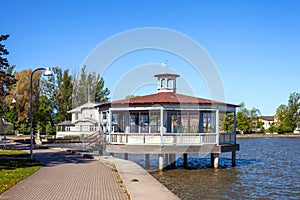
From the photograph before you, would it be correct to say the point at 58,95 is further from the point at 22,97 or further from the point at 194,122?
the point at 194,122

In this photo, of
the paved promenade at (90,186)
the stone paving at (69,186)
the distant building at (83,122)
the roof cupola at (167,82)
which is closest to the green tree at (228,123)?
the distant building at (83,122)

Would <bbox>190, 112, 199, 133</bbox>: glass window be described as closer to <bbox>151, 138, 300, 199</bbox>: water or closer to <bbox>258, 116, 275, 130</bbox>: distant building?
<bbox>151, 138, 300, 199</bbox>: water

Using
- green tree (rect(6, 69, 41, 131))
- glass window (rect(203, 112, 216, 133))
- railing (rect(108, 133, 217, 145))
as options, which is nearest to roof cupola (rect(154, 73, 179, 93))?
glass window (rect(203, 112, 216, 133))

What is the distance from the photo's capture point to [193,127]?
29.4m

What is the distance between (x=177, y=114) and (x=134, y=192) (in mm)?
15746

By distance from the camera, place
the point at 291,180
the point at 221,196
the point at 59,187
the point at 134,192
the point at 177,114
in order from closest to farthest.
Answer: the point at 134,192 → the point at 59,187 → the point at 221,196 → the point at 291,180 → the point at 177,114

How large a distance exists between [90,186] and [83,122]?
46.9 meters

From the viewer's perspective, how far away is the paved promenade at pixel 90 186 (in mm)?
12750

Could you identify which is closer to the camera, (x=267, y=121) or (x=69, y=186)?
(x=69, y=186)

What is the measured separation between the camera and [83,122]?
6109cm

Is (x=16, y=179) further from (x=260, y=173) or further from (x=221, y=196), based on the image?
(x=260, y=173)

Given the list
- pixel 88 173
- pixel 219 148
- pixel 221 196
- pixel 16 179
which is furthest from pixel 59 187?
pixel 219 148

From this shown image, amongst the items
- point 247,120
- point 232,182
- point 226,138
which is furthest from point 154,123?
point 247,120

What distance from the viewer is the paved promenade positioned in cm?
1275
